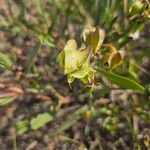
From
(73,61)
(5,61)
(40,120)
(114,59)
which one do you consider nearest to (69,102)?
(40,120)

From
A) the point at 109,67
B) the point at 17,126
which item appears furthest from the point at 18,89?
the point at 109,67

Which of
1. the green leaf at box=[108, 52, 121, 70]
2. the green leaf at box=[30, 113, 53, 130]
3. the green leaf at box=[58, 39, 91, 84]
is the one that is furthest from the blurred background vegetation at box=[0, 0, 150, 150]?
the green leaf at box=[58, 39, 91, 84]

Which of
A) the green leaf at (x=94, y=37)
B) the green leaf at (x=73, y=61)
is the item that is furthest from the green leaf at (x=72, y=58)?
the green leaf at (x=94, y=37)

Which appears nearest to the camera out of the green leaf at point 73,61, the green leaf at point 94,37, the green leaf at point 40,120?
the green leaf at point 73,61

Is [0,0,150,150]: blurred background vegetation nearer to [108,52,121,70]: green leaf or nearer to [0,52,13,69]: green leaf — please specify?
[0,52,13,69]: green leaf

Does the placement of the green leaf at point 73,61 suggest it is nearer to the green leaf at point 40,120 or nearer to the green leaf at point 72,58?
the green leaf at point 72,58

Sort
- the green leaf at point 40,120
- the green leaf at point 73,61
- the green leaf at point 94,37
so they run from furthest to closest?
the green leaf at point 40,120, the green leaf at point 94,37, the green leaf at point 73,61

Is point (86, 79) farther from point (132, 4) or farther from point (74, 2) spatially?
point (74, 2)

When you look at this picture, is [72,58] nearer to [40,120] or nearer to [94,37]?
[94,37]
